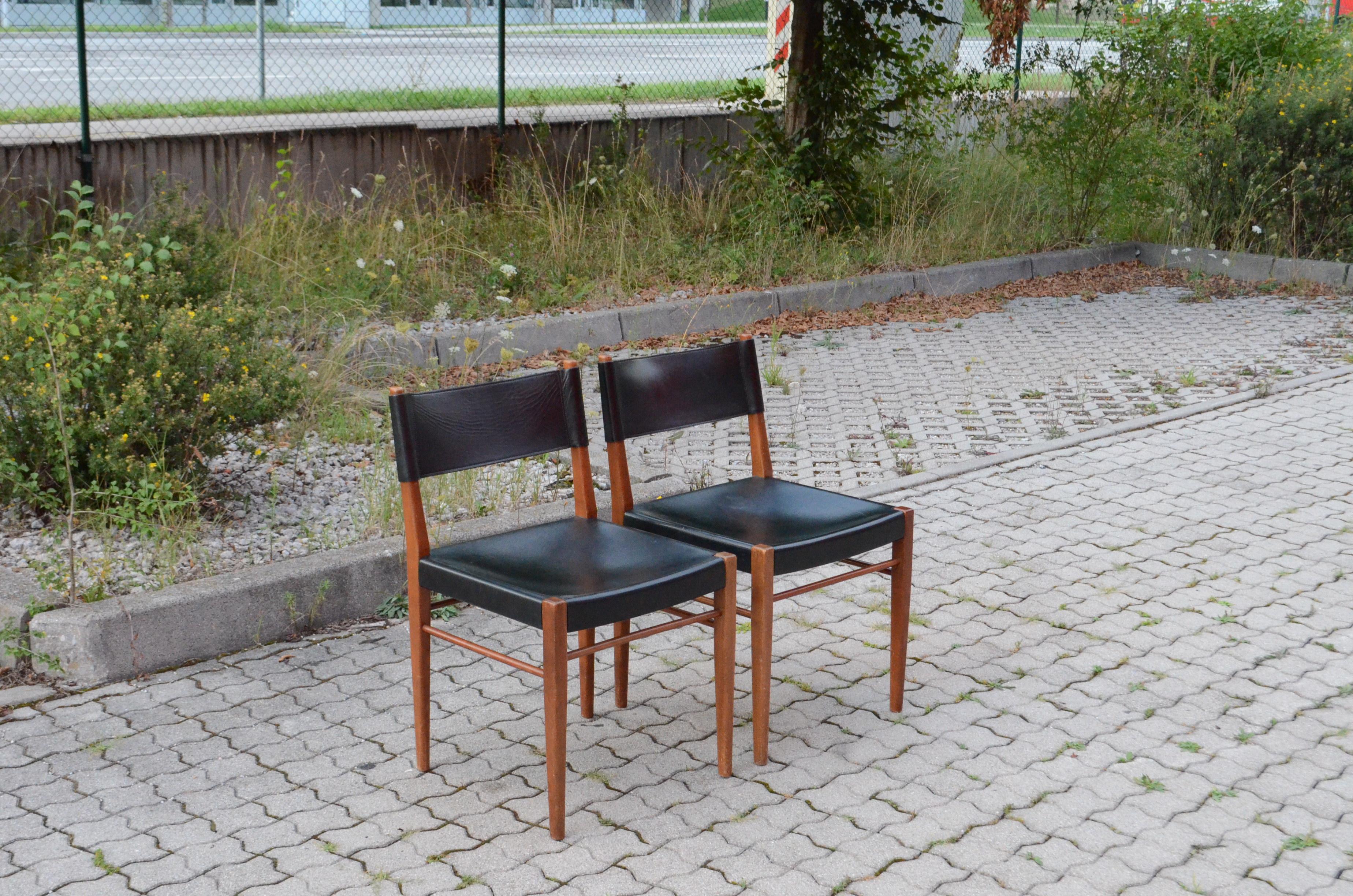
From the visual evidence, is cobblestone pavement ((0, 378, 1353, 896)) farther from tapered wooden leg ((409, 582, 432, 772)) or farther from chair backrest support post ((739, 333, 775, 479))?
chair backrest support post ((739, 333, 775, 479))

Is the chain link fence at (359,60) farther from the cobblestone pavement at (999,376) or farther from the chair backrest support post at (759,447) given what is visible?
the chair backrest support post at (759,447)

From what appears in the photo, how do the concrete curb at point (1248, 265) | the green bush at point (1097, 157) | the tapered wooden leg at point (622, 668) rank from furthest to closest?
the green bush at point (1097, 157)
the concrete curb at point (1248, 265)
the tapered wooden leg at point (622, 668)

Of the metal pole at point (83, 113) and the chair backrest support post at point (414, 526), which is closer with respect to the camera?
the chair backrest support post at point (414, 526)

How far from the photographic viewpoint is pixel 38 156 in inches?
317

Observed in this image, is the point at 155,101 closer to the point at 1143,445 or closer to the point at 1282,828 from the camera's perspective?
→ the point at 1143,445

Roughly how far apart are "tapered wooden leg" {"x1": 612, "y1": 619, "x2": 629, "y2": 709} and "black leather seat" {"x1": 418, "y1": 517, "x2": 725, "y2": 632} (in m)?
0.42

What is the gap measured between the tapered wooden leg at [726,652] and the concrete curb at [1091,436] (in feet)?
7.14

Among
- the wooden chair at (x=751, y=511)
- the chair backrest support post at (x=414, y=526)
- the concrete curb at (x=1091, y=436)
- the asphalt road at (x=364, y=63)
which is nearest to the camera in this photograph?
the chair backrest support post at (x=414, y=526)

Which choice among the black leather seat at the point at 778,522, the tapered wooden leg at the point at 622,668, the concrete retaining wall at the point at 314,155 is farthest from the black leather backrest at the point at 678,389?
the concrete retaining wall at the point at 314,155

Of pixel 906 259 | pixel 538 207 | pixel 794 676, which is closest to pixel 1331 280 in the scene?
pixel 906 259

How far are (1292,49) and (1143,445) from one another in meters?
11.9

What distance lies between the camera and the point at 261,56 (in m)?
12.3

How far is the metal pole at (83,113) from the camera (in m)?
8.16

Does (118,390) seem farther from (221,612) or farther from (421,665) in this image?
(421,665)
